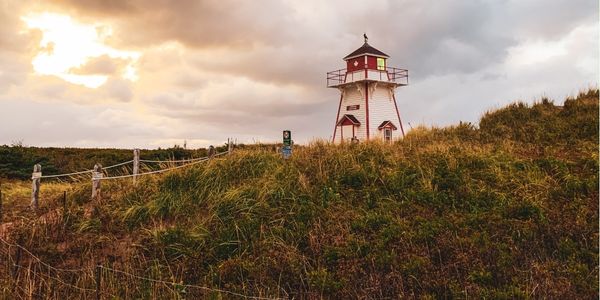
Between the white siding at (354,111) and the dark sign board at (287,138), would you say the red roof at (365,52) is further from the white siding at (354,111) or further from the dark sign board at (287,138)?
the dark sign board at (287,138)

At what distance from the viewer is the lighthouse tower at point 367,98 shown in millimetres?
30969

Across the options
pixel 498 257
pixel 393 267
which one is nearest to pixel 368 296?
pixel 393 267

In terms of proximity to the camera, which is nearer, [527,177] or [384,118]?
[527,177]

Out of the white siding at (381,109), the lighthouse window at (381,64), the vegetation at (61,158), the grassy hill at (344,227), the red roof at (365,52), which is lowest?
the grassy hill at (344,227)

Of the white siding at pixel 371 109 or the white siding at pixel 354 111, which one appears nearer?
the white siding at pixel 354 111

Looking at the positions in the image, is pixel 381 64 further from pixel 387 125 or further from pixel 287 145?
pixel 287 145

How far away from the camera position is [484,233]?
8.24m

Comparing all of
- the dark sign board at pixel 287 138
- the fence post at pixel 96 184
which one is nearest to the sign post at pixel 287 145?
the dark sign board at pixel 287 138

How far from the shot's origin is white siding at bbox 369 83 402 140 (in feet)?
102

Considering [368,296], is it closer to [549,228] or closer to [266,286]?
[266,286]

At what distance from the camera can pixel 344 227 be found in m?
9.08

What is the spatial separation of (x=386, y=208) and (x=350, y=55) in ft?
80.3

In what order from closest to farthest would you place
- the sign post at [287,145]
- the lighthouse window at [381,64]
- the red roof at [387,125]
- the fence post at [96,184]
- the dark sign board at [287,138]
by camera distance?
the fence post at [96,184], the sign post at [287,145], the dark sign board at [287,138], the red roof at [387,125], the lighthouse window at [381,64]

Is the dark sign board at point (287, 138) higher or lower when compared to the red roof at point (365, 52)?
lower
